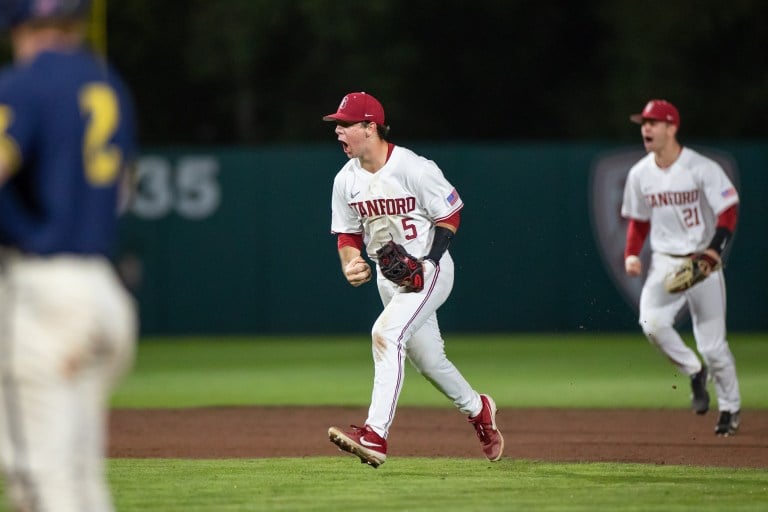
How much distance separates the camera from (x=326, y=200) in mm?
18594

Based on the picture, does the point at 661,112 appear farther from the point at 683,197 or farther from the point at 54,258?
the point at 54,258

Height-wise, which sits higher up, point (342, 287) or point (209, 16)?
point (209, 16)

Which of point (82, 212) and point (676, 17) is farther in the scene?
point (676, 17)

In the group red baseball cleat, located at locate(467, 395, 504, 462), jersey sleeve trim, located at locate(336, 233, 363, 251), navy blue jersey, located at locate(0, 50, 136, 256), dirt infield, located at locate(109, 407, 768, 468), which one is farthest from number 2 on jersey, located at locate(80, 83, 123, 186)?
dirt infield, located at locate(109, 407, 768, 468)

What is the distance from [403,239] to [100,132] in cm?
404

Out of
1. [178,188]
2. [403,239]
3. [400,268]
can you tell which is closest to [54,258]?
[400,268]

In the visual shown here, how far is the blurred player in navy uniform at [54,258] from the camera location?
3.73 metres

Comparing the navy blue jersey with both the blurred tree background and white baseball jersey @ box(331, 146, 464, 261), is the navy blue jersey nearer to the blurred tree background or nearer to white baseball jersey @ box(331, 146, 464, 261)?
white baseball jersey @ box(331, 146, 464, 261)

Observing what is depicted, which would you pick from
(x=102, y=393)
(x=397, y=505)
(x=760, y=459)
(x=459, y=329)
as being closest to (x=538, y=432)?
(x=760, y=459)

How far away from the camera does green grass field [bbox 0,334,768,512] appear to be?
6.32 meters

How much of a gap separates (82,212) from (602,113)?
22060mm

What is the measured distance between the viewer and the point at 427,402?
12.3m

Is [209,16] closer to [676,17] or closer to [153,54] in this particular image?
[153,54]

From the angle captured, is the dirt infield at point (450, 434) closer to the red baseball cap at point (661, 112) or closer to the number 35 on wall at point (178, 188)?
the red baseball cap at point (661, 112)
